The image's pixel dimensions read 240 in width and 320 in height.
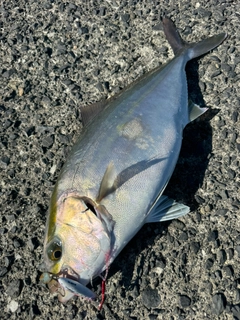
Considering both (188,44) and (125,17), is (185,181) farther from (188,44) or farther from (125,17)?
(125,17)

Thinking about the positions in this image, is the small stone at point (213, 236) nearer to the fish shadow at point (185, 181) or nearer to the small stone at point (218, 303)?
the fish shadow at point (185, 181)

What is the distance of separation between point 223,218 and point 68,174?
1117 millimetres

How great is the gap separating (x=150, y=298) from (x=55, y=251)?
69cm

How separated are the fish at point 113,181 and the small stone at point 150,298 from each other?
0.95ft

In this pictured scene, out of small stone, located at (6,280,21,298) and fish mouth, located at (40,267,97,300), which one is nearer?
fish mouth, located at (40,267,97,300)

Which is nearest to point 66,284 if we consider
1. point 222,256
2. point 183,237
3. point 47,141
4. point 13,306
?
point 13,306

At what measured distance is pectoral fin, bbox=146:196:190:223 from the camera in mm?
2588

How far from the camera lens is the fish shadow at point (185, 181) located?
8.49ft

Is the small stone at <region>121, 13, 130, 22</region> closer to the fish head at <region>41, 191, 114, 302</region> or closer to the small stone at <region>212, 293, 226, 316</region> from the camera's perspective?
the fish head at <region>41, 191, 114, 302</region>

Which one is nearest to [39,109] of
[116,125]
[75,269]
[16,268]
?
[116,125]

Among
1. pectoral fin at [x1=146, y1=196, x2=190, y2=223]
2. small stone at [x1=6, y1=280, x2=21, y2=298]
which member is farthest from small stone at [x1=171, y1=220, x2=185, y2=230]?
small stone at [x1=6, y1=280, x2=21, y2=298]

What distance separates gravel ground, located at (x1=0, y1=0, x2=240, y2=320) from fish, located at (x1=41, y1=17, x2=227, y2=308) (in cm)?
20

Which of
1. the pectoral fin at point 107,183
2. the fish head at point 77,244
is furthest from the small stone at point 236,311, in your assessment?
the pectoral fin at point 107,183

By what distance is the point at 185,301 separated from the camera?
2494 millimetres
